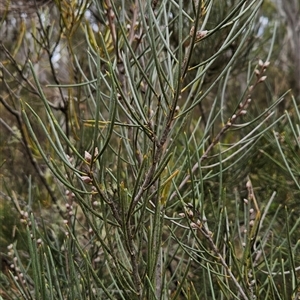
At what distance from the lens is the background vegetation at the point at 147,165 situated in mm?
558

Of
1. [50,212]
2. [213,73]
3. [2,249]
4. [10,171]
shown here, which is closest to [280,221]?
[213,73]

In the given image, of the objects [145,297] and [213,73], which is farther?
[213,73]

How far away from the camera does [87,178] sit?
0.52 meters

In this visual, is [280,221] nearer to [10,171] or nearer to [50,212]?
[50,212]

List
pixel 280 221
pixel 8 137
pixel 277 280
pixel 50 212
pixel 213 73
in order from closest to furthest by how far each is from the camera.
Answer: pixel 277 280 → pixel 280 221 → pixel 50 212 → pixel 213 73 → pixel 8 137

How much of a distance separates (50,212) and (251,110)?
0.97 meters

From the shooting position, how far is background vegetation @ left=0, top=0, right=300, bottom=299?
22.0 inches

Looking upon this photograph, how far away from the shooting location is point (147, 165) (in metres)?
0.64

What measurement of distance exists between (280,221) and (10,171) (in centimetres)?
104

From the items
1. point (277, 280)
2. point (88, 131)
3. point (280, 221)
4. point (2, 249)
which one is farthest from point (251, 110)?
point (2, 249)

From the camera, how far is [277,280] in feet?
3.79

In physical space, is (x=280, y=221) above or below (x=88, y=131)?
below

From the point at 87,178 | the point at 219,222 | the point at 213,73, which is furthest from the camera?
the point at 213,73

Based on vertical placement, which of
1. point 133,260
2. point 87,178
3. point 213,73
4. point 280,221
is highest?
A: point 87,178
